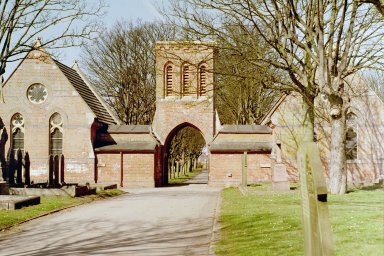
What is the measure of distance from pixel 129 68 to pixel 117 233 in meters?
35.3

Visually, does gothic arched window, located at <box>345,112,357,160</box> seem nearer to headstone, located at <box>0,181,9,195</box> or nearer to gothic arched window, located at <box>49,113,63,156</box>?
gothic arched window, located at <box>49,113,63,156</box>

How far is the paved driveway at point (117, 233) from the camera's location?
30.9ft

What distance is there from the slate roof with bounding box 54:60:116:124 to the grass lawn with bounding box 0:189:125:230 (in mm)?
15063

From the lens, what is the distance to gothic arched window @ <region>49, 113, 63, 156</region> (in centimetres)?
3644

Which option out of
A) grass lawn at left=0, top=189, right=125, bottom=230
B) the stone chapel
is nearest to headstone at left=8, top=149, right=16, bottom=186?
grass lawn at left=0, top=189, right=125, bottom=230

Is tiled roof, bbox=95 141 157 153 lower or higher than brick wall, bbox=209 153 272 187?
higher

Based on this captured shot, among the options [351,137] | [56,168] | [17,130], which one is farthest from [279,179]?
[17,130]

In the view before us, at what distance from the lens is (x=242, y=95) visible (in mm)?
40688

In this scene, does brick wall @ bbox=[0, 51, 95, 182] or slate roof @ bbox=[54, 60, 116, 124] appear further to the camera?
slate roof @ bbox=[54, 60, 116, 124]

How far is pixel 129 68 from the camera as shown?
150 ft

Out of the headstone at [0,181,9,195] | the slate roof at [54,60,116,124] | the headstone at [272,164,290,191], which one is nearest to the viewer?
the headstone at [0,181,9,195]

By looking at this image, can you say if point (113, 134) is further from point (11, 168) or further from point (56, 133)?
point (11, 168)

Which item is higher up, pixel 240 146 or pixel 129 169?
pixel 240 146

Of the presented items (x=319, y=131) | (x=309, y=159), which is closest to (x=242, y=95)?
(x=319, y=131)
